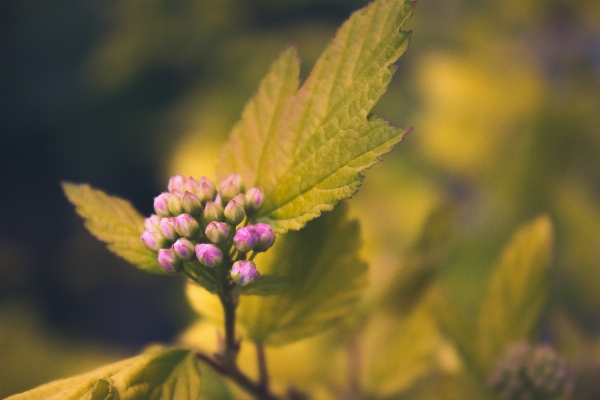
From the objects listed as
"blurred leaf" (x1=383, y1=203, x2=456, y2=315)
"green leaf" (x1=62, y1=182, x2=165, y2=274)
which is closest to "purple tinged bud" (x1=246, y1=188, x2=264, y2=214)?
"green leaf" (x1=62, y1=182, x2=165, y2=274)

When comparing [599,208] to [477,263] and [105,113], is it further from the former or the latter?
[105,113]

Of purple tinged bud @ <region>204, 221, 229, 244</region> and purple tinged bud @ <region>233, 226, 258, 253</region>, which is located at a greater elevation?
purple tinged bud @ <region>204, 221, 229, 244</region>

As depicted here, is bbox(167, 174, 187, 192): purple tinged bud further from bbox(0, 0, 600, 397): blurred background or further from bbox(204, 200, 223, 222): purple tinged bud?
bbox(0, 0, 600, 397): blurred background

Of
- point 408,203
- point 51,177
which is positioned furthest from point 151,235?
point 51,177

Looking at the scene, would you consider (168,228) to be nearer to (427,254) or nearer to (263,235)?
(263,235)

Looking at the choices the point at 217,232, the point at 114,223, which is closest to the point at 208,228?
the point at 217,232
